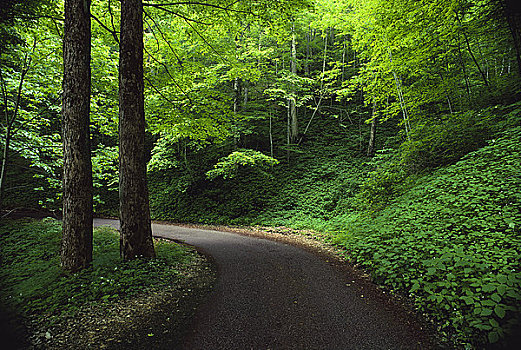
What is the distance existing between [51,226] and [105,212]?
8081 mm

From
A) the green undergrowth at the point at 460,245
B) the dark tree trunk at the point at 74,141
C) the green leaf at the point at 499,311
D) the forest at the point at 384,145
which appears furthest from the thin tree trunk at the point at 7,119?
the green leaf at the point at 499,311

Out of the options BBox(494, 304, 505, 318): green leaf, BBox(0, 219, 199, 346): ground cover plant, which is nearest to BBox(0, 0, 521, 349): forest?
BBox(494, 304, 505, 318): green leaf

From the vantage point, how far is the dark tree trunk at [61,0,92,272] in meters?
4.53

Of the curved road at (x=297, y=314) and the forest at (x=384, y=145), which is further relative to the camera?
the forest at (x=384, y=145)

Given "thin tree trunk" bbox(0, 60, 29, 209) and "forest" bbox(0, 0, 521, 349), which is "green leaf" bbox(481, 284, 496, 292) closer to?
→ "forest" bbox(0, 0, 521, 349)

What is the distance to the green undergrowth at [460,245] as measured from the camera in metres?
2.76

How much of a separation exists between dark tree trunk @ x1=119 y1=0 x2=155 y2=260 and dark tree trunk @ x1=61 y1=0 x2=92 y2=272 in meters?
0.69

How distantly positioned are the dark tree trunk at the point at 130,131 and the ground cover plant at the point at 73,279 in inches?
21.0

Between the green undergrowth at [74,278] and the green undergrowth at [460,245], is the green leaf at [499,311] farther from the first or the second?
the green undergrowth at [74,278]

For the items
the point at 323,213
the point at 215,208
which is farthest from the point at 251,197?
the point at 323,213

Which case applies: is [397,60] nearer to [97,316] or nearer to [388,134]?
[388,134]

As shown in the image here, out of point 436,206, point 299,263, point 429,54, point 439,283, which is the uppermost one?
point 429,54

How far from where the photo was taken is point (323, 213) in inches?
446

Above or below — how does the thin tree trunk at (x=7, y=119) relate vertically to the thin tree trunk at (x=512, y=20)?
below
